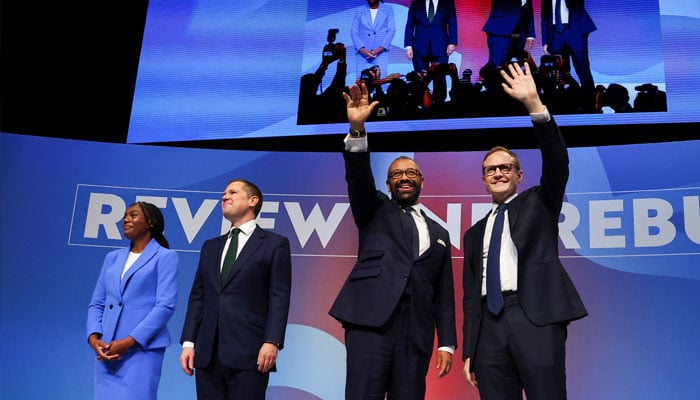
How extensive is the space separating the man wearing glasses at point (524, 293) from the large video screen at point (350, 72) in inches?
89.3

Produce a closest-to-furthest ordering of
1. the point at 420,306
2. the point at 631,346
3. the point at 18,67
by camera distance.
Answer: the point at 420,306, the point at 631,346, the point at 18,67

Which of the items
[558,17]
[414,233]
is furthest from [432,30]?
[414,233]

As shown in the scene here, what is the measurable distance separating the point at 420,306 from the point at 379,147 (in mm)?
2649

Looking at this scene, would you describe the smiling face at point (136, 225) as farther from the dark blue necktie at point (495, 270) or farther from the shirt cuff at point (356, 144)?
the dark blue necktie at point (495, 270)

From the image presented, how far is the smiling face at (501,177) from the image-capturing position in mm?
3182

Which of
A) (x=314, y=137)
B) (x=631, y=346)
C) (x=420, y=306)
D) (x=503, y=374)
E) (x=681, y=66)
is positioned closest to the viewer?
(x=503, y=374)

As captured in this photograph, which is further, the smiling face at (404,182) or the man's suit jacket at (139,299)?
the man's suit jacket at (139,299)

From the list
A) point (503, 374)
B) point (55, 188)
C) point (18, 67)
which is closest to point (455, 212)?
point (503, 374)

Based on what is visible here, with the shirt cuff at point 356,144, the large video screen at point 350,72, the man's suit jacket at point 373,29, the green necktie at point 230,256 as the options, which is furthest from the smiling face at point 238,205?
the man's suit jacket at point 373,29

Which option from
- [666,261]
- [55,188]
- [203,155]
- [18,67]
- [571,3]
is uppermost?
[571,3]

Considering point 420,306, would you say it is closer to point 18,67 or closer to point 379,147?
point 379,147

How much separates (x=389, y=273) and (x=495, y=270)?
0.46 meters

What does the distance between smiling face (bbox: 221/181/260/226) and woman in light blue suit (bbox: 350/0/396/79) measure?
2285 mm

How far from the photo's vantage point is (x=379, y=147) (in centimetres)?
568
